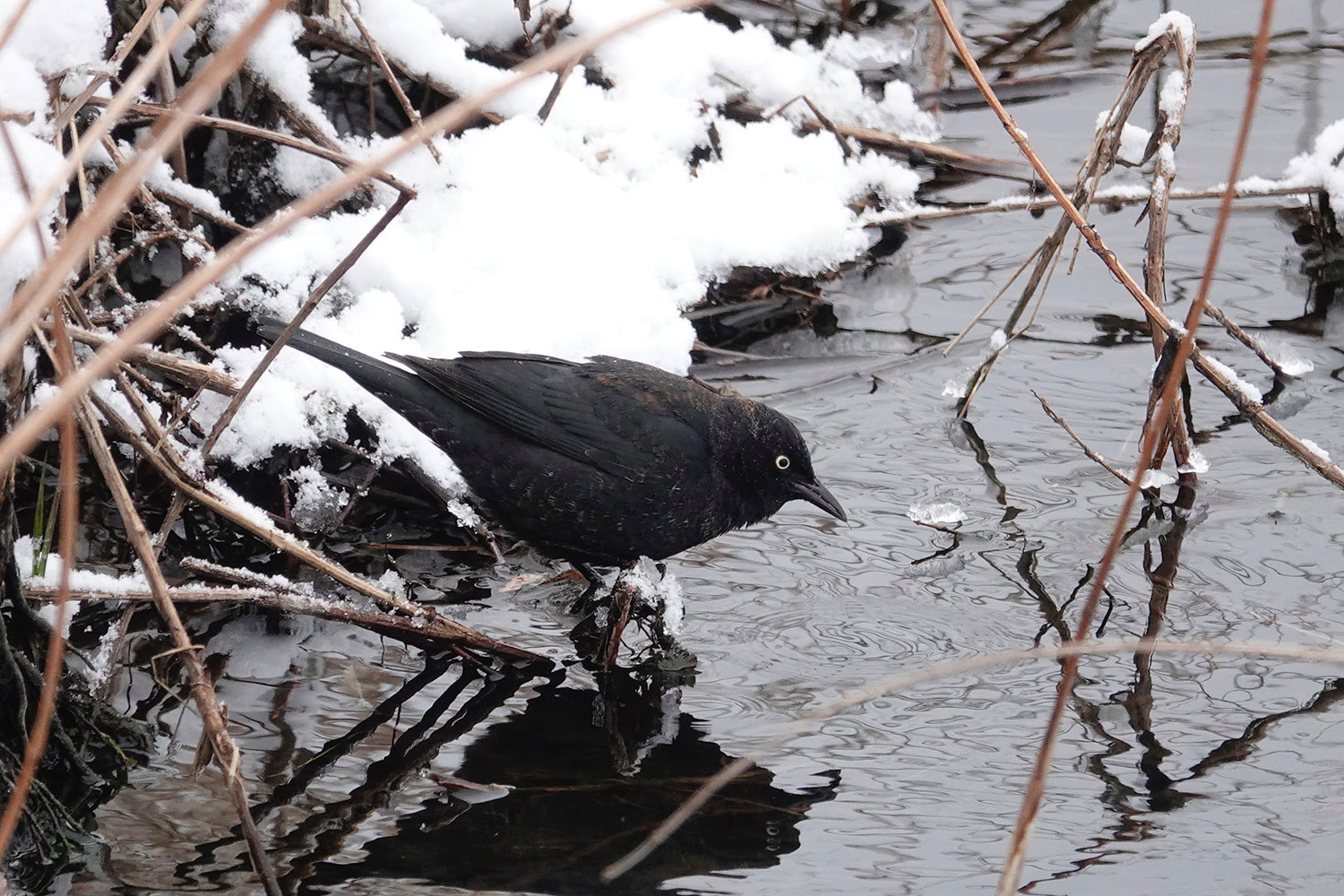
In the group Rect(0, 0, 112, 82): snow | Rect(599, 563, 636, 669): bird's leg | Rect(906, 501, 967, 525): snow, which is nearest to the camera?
Rect(599, 563, 636, 669): bird's leg

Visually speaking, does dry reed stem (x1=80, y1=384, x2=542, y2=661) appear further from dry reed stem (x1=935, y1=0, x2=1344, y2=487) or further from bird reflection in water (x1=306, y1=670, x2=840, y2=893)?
dry reed stem (x1=935, y1=0, x2=1344, y2=487)

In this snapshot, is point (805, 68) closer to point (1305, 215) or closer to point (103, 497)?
point (1305, 215)

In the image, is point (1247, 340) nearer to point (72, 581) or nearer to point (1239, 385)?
point (1239, 385)

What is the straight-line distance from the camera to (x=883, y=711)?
3.68 metres

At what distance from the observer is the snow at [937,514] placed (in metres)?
4.54

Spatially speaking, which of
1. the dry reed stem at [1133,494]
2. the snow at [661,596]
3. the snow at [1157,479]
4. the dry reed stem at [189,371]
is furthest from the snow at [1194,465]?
the dry reed stem at [189,371]

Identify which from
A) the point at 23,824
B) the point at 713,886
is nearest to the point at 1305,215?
the point at 713,886

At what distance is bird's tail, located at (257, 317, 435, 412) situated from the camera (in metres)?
4.00

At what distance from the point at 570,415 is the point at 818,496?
2.71ft

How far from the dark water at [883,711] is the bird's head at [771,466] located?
0.23m

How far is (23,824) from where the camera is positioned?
9.63ft

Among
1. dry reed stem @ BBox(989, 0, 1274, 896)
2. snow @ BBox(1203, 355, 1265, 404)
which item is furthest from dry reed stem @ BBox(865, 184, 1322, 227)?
dry reed stem @ BBox(989, 0, 1274, 896)

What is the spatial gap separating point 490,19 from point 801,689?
369 centimetres

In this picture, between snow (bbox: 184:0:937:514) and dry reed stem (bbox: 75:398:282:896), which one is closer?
dry reed stem (bbox: 75:398:282:896)
